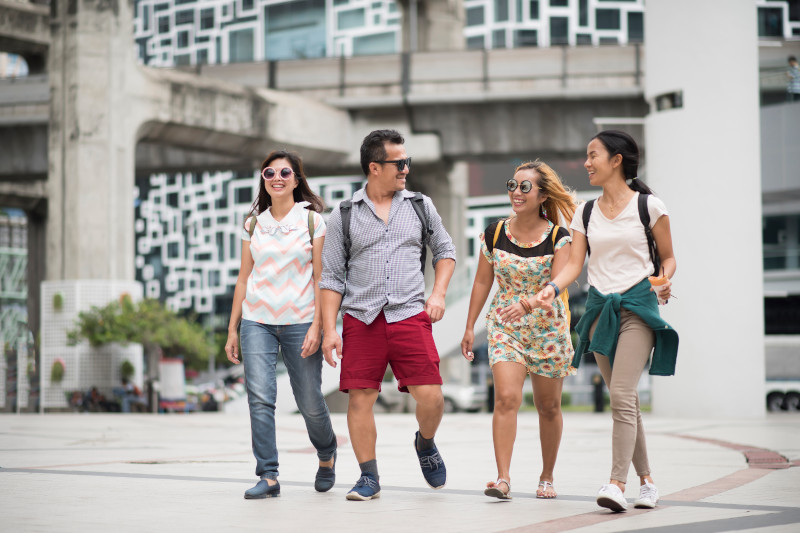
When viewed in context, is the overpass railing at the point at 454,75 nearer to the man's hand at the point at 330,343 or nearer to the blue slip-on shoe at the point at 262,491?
the man's hand at the point at 330,343

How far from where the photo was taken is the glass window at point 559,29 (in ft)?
219

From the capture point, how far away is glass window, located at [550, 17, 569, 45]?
66.8 metres

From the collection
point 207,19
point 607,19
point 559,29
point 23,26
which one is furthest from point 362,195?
point 207,19

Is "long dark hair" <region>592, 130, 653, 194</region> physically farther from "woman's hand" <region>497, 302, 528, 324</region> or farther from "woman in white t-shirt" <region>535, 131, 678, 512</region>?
"woman's hand" <region>497, 302, 528, 324</region>

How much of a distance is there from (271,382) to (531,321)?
1.50 m

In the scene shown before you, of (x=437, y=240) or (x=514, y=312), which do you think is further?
(x=437, y=240)

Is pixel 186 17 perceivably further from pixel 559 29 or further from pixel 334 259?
pixel 334 259

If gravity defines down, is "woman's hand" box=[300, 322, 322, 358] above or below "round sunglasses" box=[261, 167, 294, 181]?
below

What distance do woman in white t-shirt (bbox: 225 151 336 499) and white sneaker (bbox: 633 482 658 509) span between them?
1727 mm

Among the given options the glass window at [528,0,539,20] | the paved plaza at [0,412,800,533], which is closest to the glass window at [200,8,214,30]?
the glass window at [528,0,539,20]

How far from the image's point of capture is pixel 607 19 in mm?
66188

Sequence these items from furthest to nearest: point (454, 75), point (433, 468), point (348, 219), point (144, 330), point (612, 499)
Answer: point (454, 75) → point (144, 330) → point (433, 468) → point (348, 219) → point (612, 499)

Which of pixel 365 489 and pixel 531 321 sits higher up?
pixel 531 321

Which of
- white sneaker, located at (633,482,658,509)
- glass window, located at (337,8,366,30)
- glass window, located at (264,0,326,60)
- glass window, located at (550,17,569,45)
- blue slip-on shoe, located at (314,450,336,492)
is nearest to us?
white sneaker, located at (633,482,658,509)
